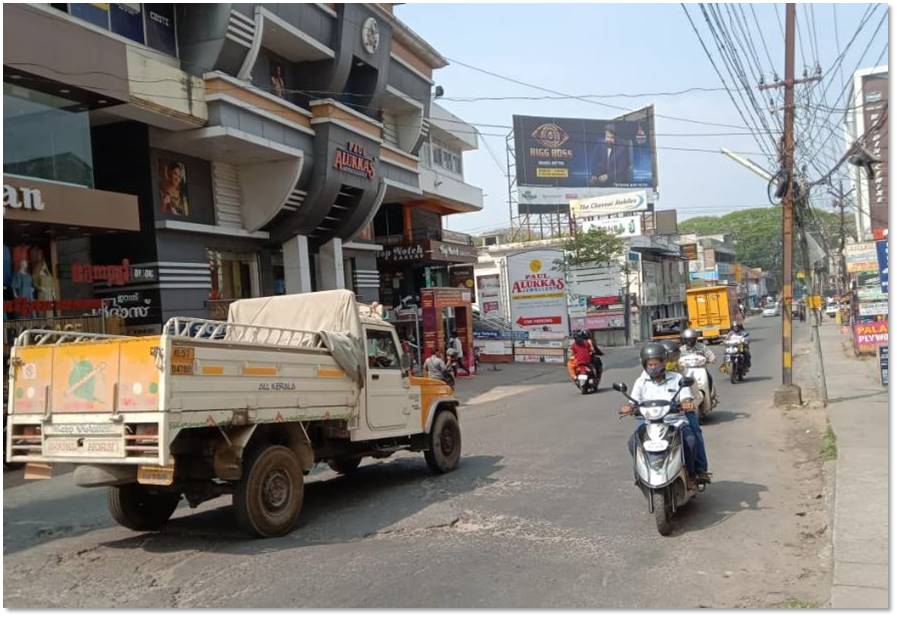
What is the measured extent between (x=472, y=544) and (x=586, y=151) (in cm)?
5581

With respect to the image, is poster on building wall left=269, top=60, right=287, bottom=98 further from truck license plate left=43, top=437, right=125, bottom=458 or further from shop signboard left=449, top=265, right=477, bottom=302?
truck license plate left=43, top=437, right=125, bottom=458

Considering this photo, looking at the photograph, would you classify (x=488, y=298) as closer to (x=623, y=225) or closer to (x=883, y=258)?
(x=623, y=225)

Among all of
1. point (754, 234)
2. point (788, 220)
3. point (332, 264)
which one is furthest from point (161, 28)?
point (754, 234)

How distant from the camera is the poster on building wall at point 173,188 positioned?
18161mm

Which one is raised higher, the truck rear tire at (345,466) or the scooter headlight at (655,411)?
the scooter headlight at (655,411)

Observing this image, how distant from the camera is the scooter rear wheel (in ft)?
20.5

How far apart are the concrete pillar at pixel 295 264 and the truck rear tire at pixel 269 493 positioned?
1551 cm

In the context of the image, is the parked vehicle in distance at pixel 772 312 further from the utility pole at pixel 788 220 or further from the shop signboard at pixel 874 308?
the utility pole at pixel 788 220

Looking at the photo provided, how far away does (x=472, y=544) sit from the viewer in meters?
6.20

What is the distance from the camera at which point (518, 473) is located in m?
9.20

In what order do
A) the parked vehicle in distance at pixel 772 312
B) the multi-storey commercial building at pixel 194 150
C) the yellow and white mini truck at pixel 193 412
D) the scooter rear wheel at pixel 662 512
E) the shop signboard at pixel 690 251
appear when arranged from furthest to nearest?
the parked vehicle in distance at pixel 772 312, the shop signboard at pixel 690 251, the multi-storey commercial building at pixel 194 150, the scooter rear wheel at pixel 662 512, the yellow and white mini truck at pixel 193 412

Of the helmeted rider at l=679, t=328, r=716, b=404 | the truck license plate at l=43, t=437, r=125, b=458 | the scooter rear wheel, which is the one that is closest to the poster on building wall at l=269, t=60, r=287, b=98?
the helmeted rider at l=679, t=328, r=716, b=404

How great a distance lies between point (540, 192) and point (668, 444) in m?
50.9

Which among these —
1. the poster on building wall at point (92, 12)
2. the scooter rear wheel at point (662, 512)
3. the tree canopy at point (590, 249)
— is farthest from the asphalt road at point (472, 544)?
the tree canopy at point (590, 249)
